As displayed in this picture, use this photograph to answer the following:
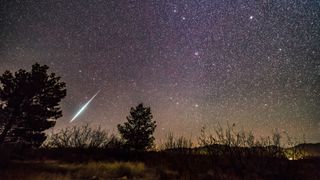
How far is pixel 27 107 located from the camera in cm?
2792

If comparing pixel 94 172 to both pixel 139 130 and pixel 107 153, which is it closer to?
pixel 107 153

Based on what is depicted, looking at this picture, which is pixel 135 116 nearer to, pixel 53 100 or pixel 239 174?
pixel 53 100

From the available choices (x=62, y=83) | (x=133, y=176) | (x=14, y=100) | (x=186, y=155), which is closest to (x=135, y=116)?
(x=62, y=83)

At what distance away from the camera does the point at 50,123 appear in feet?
94.0

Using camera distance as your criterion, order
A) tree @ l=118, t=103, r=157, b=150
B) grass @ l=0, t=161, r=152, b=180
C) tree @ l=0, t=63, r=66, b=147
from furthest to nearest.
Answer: tree @ l=118, t=103, r=157, b=150
tree @ l=0, t=63, r=66, b=147
grass @ l=0, t=161, r=152, b=180

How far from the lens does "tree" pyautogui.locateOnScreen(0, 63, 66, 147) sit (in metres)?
27.5

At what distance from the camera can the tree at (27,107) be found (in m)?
27.5

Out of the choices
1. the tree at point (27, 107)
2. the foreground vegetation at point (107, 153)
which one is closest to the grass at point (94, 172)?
the foreground vegetation at point (107, 153)

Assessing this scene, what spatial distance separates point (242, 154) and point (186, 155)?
5.66m

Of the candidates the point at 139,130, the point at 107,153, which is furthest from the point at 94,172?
the point at 139,130

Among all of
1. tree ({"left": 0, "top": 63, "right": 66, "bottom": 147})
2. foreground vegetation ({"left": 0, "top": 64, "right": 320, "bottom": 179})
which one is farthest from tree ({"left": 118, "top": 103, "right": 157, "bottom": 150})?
tree ({"left": 0, "top": 63, "right": 66, "bottom": 147})

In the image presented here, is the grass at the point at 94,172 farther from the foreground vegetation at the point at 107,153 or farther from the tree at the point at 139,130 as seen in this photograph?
the tree at the point at 139,130

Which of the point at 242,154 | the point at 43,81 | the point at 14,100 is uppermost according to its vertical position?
the point at 43,81

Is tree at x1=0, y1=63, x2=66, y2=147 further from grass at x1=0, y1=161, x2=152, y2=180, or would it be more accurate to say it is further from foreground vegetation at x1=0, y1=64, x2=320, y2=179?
grass at x1=0, y1=161, x2=152, y2=180
